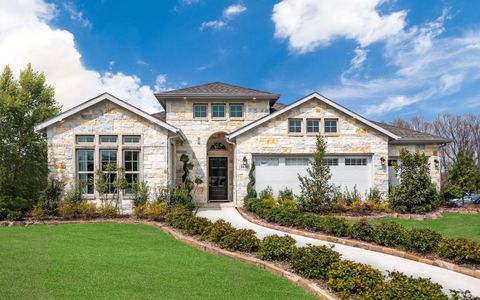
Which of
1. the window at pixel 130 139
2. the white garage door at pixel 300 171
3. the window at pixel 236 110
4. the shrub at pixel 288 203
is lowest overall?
the shrub at pixel 288 203

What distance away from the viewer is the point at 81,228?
11.5 m

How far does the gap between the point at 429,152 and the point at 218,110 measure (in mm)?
11507

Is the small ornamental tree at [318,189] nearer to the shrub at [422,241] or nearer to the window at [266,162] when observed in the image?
the window at [266,162]

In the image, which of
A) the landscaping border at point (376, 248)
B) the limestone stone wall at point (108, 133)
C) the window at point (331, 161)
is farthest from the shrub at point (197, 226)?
the window at point (331, 161)

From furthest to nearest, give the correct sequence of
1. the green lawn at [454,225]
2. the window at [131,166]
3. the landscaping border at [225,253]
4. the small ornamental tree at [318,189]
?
1. the small ornamental tree at [318,189]
2. the window at [131,166]
3. the green lawn at [454,225]
4. the landscaping border at [225,253]

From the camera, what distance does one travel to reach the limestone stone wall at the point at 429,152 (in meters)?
18.3

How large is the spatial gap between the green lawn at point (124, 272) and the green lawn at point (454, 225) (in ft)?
24.5

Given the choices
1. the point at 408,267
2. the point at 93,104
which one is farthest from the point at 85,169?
the point at 408,267

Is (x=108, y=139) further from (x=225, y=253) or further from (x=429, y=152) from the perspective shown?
(x=429, y=152)

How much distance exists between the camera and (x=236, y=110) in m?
18.5

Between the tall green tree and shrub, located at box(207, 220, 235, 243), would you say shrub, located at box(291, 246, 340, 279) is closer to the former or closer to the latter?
shrub, located at box(207, 220, 235, 243)

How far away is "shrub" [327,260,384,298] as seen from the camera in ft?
17.4

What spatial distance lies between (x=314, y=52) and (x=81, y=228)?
12.6 m

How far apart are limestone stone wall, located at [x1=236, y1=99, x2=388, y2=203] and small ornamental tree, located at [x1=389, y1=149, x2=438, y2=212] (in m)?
1.66
